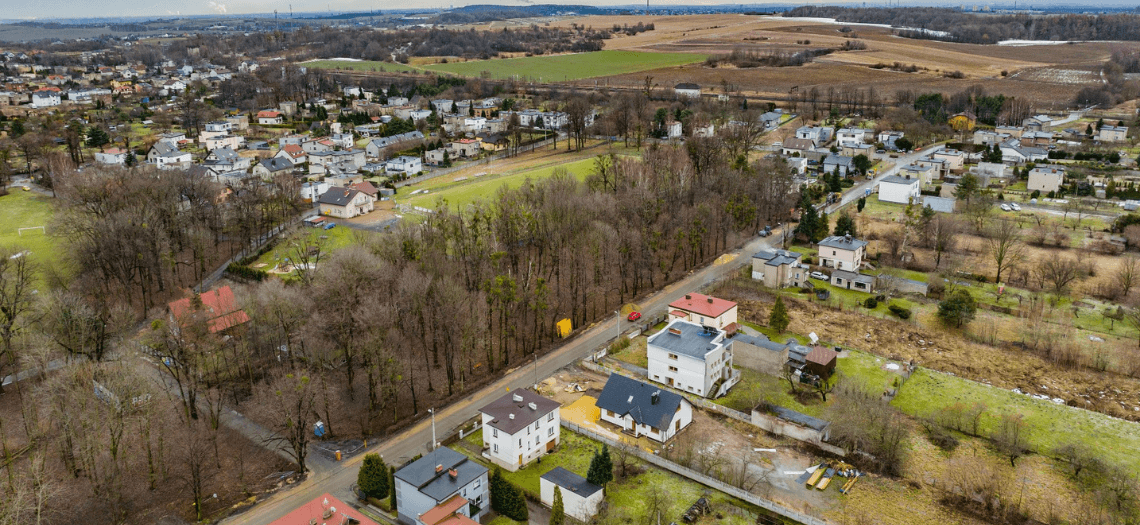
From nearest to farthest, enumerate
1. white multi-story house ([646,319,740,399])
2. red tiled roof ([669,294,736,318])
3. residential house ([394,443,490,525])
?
1. residential house ([394,443,490,525])
2. white multi-story house ([646,319,740,399])
3. red tiled roof ([669,294,736,318])

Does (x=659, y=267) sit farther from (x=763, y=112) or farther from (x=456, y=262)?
(x=763, y=112)

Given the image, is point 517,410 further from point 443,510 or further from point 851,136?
point 851,136

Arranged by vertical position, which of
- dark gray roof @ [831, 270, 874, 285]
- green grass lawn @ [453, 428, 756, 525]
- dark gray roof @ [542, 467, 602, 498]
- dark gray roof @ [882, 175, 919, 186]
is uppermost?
dark gray roof @ [882, 175, 919, 186]

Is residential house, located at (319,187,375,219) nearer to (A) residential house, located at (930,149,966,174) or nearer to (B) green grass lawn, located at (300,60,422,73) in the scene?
(A) residential house, located at (930,149,966,174)

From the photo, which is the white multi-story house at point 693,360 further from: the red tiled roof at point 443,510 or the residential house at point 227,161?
the residential house at point 227,161

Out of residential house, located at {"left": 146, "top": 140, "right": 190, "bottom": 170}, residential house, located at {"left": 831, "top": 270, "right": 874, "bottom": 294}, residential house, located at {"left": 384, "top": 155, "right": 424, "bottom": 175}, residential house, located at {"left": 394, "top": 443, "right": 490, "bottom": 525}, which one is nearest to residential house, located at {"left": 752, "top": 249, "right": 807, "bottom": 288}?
residential house, located at {"left": 831, "top": 270, "right": 874, "bottom": 294}

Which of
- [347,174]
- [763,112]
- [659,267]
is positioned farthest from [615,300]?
[763,112]
